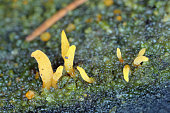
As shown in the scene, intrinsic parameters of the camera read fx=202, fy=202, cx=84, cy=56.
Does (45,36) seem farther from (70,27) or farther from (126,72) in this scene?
(126,72)

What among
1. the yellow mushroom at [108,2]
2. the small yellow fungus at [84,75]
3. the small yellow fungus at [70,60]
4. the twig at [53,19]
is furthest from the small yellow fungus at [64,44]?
the yellow mushroom at [108,2]

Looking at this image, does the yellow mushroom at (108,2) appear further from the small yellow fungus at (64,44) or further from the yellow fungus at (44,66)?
the yellow fungus at (44,66)

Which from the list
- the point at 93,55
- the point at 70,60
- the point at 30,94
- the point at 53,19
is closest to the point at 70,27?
the point at 53,19

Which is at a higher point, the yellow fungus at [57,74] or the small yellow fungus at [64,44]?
the small yellow fungus at [64,44]

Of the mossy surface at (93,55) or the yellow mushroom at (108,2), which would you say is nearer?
the mossy surface at (93,55)

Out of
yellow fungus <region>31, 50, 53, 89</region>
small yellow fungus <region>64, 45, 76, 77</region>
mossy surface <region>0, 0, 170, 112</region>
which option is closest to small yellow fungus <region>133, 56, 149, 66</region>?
mossy surface <region>0, 0, 170, 112</region>

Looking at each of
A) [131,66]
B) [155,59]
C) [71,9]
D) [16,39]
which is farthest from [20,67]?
[155,59]

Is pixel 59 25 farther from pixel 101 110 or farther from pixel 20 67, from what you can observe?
pixel 101 110
